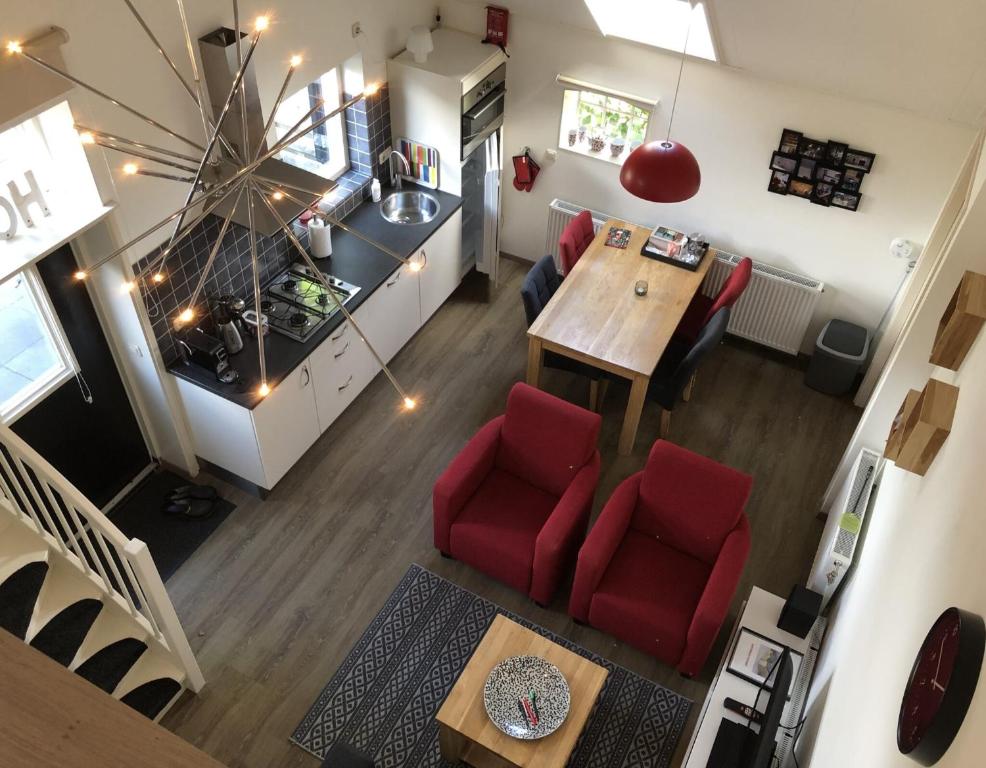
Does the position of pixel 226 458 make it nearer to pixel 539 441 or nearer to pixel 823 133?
pixel 539 441

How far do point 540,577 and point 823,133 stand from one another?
331cm

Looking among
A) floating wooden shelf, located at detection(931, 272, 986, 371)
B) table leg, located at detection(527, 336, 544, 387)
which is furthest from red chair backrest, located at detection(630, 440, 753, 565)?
floating wooden shelf, located at detection(931, 272, 986, 371)

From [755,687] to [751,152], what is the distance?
3486 millimetres

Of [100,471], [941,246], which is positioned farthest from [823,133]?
[100,471]

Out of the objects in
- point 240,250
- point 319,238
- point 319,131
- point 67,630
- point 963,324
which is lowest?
point 67,630

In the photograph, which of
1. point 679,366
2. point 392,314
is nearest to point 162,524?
point 392,314

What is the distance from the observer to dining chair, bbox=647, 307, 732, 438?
5.43 meters

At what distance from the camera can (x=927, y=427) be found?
9.43 ft

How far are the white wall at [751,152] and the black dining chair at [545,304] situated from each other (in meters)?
1.06

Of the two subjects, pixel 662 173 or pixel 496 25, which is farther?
pixel 496 25

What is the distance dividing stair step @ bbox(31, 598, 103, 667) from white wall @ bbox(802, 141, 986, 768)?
10.3 feet

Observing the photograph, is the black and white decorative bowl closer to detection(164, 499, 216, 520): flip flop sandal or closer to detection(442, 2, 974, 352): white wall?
detection(164, 499, 216, 520): flip flop sandal

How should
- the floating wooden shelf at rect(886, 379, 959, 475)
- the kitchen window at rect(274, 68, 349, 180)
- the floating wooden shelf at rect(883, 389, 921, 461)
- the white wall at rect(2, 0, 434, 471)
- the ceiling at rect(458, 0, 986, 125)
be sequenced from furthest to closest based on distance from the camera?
1. the kitchen window at rect(274, 68, 349, 180)
2. the ceiling at rect(458, 0, 986, 125)
3. the white wall at rect(2, 0, 434, 471)
4. the floating wooden shelf at rect(883, 389, 921, 461)
5. the floating wooden shelf at rect(886, 379, 959, 475)

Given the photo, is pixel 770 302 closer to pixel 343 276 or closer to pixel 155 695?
pixel 343 276
